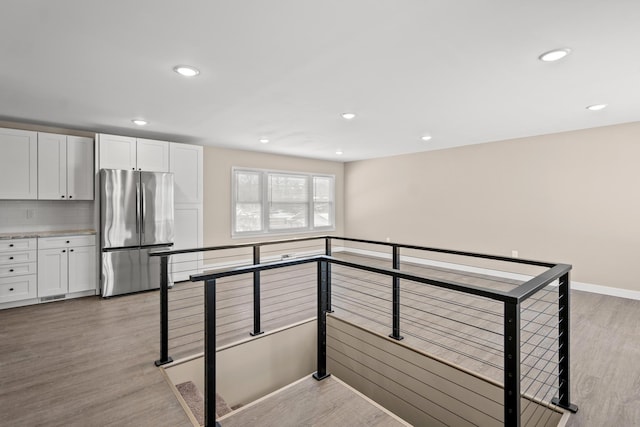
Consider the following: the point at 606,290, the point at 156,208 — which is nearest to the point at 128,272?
the point at 156,208

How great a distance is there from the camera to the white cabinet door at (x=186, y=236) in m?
5.02

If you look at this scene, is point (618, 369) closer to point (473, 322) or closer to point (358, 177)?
point (473, 322)

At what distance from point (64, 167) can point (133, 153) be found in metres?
0.85

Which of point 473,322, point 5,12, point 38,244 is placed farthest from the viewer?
point 38,244

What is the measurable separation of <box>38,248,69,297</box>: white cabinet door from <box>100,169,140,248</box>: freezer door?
53cm

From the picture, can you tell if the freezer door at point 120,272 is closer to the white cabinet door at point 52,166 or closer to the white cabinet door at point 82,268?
the white cabinet door at point 82,268

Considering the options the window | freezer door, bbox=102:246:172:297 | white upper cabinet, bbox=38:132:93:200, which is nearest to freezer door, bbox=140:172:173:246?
freezer door, bbox=102:246:172:297

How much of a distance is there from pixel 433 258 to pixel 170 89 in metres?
5.57

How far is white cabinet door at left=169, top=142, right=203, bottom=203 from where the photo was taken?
4.98m

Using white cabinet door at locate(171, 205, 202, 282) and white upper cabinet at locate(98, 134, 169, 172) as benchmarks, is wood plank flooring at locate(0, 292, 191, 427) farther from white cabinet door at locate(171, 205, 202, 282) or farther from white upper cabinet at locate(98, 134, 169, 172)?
white upper cabinet at locate(98, 134, 169, 172)

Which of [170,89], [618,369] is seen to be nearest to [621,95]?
[618,369]

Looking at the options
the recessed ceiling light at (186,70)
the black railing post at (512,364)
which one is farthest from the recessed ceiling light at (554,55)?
the recessed ceiling light at (186,70)

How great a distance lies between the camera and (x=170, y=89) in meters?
2.95

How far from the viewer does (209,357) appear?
5.57ft
